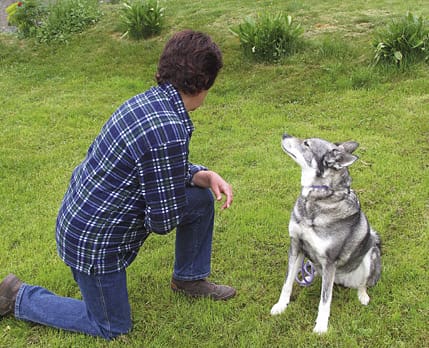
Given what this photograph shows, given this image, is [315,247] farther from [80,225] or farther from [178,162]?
[80,225]

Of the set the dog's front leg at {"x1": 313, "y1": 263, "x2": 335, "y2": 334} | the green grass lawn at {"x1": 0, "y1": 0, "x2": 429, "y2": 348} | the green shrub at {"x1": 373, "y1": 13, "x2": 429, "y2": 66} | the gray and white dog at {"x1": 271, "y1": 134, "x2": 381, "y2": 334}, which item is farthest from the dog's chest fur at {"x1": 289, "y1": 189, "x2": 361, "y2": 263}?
the green shrub at {"x1": 373, "y1": 13, "x2": 429, "y2": 66}

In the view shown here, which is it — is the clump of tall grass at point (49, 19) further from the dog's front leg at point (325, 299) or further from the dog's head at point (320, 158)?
the dog's front leg at point (325, 299)

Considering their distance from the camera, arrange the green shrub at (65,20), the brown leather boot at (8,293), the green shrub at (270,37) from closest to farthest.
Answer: the brown leather boot at (8,293)
the green shrub at (270,37)
the green shrub at (65,20)

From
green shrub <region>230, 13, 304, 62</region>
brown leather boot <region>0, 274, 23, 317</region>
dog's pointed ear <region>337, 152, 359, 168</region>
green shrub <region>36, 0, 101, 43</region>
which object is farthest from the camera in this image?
green shrub <region>36, 0, 101, 43</region>

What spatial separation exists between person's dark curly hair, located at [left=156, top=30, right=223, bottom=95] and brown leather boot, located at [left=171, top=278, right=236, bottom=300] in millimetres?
1643

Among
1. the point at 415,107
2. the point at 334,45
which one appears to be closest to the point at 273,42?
the point at 334,45

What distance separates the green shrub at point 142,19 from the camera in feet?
33.8

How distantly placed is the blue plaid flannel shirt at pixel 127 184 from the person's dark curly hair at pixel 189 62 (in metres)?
0.08

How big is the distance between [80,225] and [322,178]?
1675 mm

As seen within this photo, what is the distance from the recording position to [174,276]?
13.0 ft

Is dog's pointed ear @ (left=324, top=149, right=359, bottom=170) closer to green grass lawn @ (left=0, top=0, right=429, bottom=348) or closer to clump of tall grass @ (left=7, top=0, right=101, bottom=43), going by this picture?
green grass lawn @ (left=0, top=0, right=429, bottom=348)

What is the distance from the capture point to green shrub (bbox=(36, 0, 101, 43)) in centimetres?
1101

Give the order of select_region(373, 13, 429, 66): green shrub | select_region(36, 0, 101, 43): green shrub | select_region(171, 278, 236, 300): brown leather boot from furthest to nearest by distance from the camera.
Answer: select_region(36, 0, 101, 43): green shrub
select_region(373, 13, 429, 66): green shrub
select_region(171, 278, 236, 300): brown leather boot

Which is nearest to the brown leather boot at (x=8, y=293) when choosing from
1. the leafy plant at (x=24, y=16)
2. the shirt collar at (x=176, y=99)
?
the shirt collar at (x=176, y=99)
